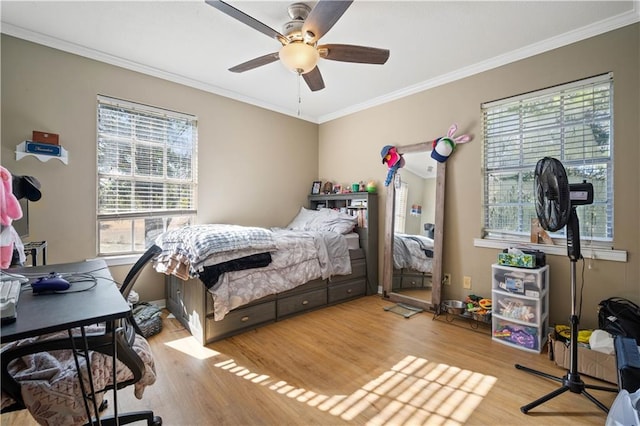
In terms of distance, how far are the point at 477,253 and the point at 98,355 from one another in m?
3.10

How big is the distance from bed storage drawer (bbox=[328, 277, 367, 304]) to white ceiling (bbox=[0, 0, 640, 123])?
93.9 inches

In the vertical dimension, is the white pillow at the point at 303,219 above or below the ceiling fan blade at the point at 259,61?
below

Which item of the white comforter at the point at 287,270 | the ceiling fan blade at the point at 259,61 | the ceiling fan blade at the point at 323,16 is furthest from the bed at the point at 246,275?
the ceiling fan blade at the point at 323,16

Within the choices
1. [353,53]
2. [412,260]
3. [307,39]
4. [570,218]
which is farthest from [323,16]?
[412,260]

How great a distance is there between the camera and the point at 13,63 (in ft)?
7.94

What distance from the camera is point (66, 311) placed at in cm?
95

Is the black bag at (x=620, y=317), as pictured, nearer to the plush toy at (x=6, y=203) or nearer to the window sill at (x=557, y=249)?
the window sill at (x=557, y=249)

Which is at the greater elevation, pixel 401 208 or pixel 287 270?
pixel 401 208

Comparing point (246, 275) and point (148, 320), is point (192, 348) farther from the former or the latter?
point (246, 275)

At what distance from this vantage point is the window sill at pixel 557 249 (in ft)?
7.30

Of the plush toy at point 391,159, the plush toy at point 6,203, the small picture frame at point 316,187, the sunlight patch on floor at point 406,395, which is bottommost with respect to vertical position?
the sunlight patch on floor at point 406,395

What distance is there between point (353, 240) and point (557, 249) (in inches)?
79.4

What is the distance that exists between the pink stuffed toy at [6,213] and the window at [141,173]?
1.85 meters

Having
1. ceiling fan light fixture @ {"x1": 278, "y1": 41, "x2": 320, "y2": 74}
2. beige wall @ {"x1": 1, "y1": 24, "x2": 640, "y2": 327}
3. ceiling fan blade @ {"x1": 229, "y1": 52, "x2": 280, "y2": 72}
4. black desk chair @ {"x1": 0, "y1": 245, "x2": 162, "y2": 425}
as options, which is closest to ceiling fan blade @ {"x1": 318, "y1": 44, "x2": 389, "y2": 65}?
ceiling fan light fixture @ {"x1": 278, "y1": 41, "x2": 320, "y2": 74}
